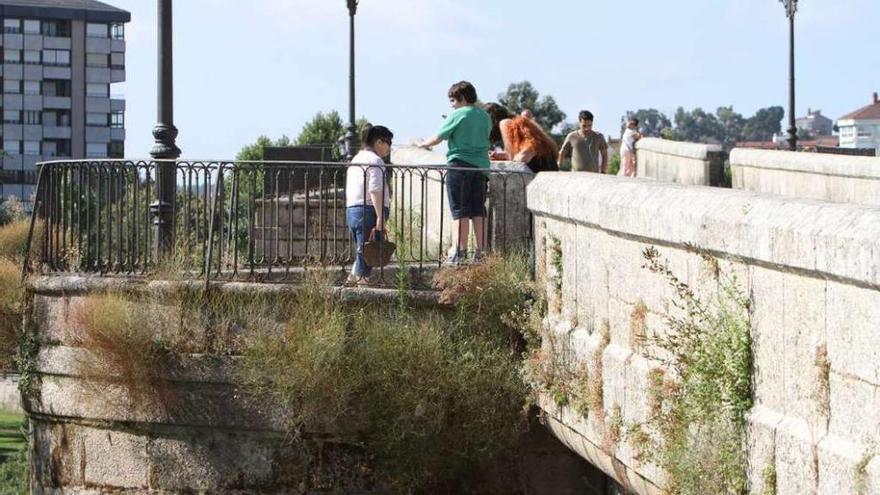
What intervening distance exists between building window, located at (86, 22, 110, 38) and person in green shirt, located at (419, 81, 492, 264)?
A: 422 ft

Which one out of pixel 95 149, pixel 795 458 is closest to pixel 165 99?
pixel 795 458

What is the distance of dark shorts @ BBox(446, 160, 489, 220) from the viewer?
13.6 metres

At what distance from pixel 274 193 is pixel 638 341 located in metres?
5.09

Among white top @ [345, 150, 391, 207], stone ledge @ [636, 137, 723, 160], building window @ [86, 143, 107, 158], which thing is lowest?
white top @ [345, 150, 391, 207]

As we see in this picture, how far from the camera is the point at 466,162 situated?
14.0 m

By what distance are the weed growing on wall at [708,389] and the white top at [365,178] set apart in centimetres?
488

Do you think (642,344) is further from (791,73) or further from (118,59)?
(118,59)

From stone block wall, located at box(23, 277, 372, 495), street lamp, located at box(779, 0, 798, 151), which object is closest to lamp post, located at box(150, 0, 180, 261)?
stone block wall, located at box(23, 277, 372, 495)

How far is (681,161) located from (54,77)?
120440 mm

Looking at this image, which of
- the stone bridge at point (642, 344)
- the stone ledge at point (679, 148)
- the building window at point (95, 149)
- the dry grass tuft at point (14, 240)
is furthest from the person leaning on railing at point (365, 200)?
the building window at point (95, 149)

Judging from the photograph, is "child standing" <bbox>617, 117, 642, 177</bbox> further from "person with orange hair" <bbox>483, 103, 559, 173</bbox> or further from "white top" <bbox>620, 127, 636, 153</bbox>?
"person with orange hair" <bbox>483, 103, 559, 173</bbox>

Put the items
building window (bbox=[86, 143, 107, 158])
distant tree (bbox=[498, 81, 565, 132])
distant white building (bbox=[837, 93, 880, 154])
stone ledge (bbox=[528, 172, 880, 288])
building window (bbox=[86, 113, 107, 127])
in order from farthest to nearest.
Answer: distant white building (bbox=[837, 93, 880, 154])
building window (bbox=[86, 143, 107, 158])
building window (bbox=[86, 113, 107, 127])
distant tree (bbox=[498, 81, 565, 132])
stone ledge (bbox=[528, 172, 880, 288])

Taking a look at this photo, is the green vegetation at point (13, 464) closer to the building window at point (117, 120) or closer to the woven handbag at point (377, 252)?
the woven handbag at point (377, 252)

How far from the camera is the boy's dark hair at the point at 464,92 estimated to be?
14047 mm
